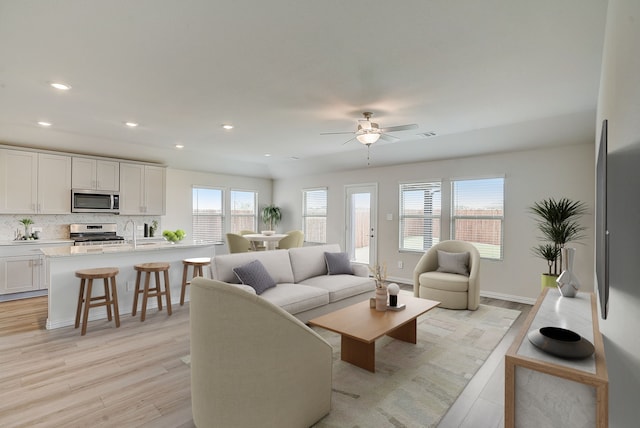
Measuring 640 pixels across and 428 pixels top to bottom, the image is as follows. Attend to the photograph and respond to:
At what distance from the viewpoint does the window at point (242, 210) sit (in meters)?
8.20

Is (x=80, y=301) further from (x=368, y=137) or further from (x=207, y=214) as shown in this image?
(x=207, y=214)

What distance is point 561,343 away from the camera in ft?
5.45

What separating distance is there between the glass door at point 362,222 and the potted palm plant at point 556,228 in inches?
120

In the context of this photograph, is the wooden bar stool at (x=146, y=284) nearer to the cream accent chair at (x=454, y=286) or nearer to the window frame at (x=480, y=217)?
A: the cream accent chair at (x=454, y=286)

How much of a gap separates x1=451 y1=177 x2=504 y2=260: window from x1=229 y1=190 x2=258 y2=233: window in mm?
5111

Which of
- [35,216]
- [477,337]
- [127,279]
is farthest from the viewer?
[35,216]

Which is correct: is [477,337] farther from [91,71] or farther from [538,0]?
[91,71]

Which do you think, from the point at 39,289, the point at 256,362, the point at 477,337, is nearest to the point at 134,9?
the point at 256,362

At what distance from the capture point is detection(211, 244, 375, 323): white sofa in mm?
3426

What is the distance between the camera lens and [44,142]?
5.20 meters

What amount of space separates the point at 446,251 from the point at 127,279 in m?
4.65

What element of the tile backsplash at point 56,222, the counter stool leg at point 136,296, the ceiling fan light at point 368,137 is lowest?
the counter stool leg at point 136,296

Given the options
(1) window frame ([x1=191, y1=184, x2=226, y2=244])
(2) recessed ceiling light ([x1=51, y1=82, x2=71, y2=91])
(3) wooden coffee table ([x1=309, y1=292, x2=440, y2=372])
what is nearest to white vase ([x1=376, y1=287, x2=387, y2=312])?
(3) wooden coffee table ([x1=309, y1=292, x2=440, y2=372])

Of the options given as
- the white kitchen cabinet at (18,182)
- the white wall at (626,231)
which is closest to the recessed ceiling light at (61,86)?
the white kitchen cabinet at (18,182)
